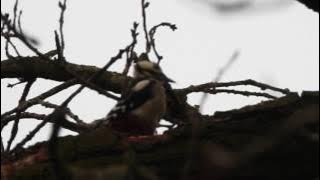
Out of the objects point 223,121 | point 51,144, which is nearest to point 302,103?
point 223,121

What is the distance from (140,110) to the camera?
4262 millimetres

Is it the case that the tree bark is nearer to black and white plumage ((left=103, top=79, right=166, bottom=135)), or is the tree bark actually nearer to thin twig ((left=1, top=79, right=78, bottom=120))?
black and white plumage ((left=103, top=79, right=166, bottom=135))

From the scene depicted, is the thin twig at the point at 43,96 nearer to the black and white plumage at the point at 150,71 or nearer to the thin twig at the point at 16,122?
the thin twig at the point at 16,122

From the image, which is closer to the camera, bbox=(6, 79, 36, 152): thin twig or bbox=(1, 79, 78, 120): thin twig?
bbox=(6, 79, 36, 152): thin twig

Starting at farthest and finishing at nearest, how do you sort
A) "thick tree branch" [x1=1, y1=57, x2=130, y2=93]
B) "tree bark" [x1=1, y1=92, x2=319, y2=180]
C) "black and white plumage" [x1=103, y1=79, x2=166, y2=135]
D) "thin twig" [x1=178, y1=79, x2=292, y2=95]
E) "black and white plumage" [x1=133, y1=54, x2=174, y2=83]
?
"thick tree branch" [x1=1, y1=57, x2=130, y2=93] < "black and white plumage" [x1=133, y1=54, x2=174, y2=83] < "thin twig" [x1=178, y1=79, x2=292, y2=95] < "black and white plumage" [x1=103, y1=79, x2=166, y2=135] < "tree bark" [x1=1, y1=92, x2=319, y2=180]

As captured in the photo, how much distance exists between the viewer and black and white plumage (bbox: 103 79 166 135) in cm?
401

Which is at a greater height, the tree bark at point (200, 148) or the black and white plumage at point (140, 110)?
the black and white plumage at point (140, 110)

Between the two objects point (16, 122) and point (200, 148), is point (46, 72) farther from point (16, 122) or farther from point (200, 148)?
point (200, 148)

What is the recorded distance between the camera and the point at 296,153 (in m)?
2.00

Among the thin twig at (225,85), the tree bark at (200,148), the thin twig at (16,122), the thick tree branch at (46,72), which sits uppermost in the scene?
the thick tree branch at (46,72)

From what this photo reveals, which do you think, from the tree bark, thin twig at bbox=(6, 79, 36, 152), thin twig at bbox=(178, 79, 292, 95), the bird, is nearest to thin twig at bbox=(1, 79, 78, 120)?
thin twig at bbox=(6, 79, 36, 152)

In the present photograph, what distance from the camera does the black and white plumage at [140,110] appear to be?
4012 mm

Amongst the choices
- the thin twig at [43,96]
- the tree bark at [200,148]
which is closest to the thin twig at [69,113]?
the thin twig at [43,96]

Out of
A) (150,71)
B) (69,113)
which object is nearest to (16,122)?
(69,113)
